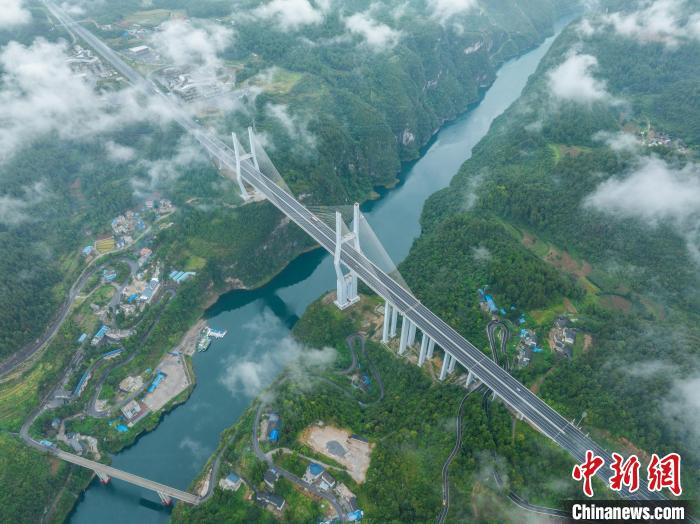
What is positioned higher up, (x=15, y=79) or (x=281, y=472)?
(x=15, y=79)

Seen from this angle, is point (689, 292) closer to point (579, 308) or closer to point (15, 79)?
point (579, 308)

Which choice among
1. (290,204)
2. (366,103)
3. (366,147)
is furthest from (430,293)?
(366,103)

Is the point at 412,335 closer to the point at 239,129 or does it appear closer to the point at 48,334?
the point at 48,334

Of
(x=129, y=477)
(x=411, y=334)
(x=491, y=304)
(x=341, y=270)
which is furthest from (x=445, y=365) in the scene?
(x=129, y=477)

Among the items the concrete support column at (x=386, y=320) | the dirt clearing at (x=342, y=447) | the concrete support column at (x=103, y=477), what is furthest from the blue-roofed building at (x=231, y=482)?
the concrete support column at (x=386, y=320)

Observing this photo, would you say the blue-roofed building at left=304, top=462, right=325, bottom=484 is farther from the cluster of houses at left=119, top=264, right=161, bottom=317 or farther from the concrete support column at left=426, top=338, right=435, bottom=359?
the cluster of houses at left=119, top=264, right=161, bottom=317

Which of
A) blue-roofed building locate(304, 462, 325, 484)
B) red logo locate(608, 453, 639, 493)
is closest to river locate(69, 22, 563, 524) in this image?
blue-roofed building locate(304, 462, 325, 484)
